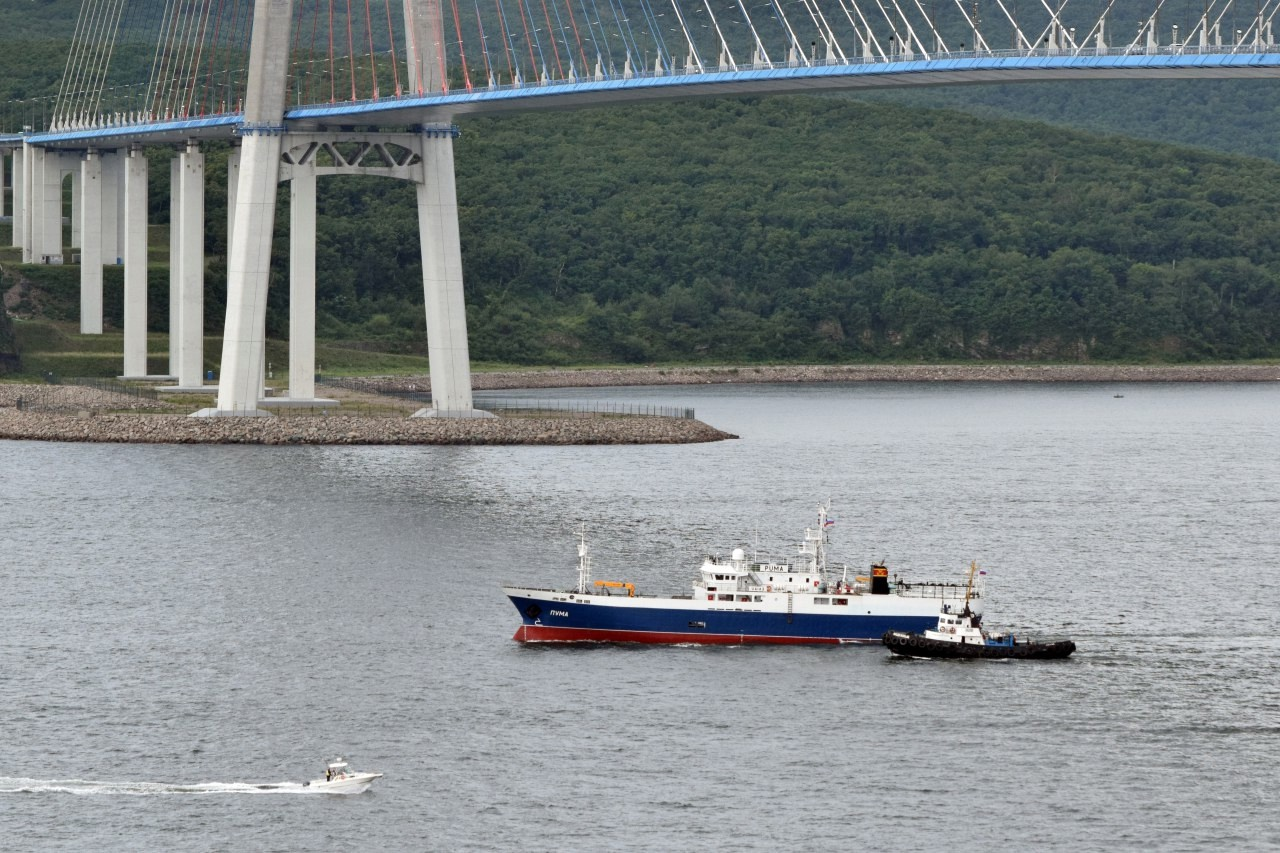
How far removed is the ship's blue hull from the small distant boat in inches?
637

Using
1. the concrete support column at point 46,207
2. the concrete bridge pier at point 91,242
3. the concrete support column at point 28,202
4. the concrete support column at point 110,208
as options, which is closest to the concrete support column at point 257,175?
the concrete bridge pier at point 91,242

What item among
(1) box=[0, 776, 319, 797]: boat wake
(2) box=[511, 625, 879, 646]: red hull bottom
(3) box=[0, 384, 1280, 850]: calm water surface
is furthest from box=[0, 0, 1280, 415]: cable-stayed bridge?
(1) box=[0, 776, 319, 797]: boat wake

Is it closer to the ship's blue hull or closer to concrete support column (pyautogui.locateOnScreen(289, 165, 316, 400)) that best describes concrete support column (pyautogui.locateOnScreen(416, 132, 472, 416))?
concrete support column (pyautogui.locateOnScreen(289, 165, 316, 400))

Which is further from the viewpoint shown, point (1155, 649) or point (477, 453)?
point (477, 453)

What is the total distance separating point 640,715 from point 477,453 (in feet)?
182

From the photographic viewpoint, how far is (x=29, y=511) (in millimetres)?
87562

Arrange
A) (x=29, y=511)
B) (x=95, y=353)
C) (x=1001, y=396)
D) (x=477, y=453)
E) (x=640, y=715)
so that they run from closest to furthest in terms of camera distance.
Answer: (x=640, y=715) → (x=29, y=511) → (x=477, y=453) → (x=95, y=353) → (x=1001, y=396)

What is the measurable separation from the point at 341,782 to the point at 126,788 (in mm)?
4723

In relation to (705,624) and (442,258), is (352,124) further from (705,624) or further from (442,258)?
(705,624)

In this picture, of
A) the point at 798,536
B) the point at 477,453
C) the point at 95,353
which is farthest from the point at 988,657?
the point at 95,353

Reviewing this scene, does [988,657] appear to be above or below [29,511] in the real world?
below

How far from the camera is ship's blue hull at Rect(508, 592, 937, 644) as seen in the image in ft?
211

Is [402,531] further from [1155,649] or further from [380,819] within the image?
[380,819]

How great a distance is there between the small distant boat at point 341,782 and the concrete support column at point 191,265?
85231 millimetres
